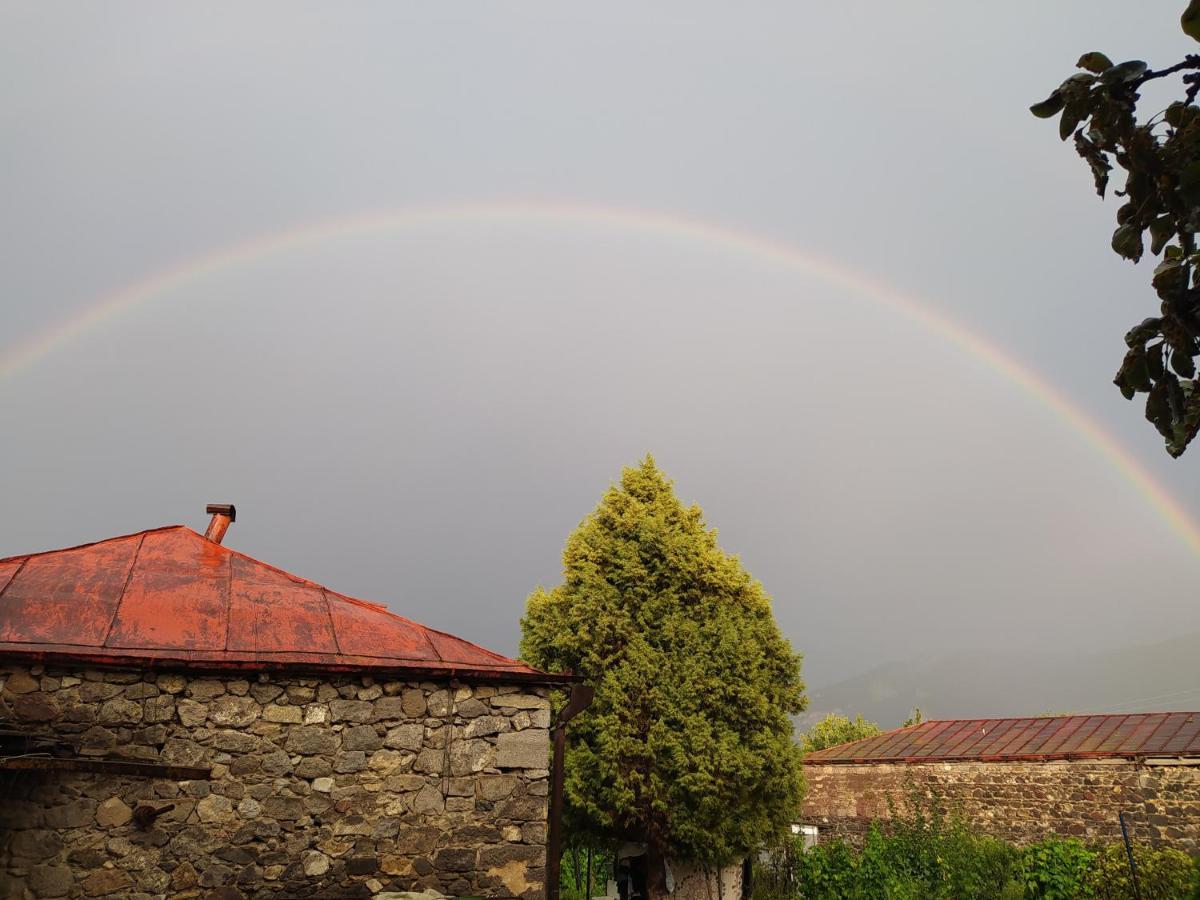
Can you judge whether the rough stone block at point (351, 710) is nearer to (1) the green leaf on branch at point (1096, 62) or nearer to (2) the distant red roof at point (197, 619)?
(2) the distant red roof at point (197, 619)

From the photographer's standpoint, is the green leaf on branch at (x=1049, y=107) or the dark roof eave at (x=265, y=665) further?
the dark roof eave at (x=265, y=665)

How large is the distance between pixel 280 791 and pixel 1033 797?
14.8 meters

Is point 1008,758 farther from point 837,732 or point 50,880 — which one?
point 837,732

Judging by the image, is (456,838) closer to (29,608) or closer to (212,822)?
(212,822)

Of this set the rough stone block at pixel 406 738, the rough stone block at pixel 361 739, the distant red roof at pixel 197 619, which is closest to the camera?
the distant red roof at pixel 197 619

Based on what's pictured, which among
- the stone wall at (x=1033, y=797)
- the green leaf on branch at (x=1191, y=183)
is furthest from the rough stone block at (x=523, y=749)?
the stone wall at (x=1033, y=797)

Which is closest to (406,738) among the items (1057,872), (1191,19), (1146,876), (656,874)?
(656,874)

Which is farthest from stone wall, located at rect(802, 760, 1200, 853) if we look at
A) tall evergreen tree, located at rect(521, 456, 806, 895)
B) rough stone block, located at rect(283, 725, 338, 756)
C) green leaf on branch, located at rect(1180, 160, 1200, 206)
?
green leaf on branch, located at rect(1180, 160, 1200, 206)

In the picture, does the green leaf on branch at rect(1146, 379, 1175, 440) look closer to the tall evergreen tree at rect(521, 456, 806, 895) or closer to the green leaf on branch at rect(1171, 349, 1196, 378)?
the green leaf on branch at rect(1171, 349, 1196, 378)

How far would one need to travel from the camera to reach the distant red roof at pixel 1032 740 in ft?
49.1

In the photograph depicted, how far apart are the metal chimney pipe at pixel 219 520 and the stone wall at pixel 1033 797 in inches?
610

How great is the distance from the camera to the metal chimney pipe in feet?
32.1

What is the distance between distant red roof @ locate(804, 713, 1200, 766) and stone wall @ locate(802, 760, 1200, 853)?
214 millimetres

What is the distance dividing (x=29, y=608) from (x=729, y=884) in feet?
37.8
